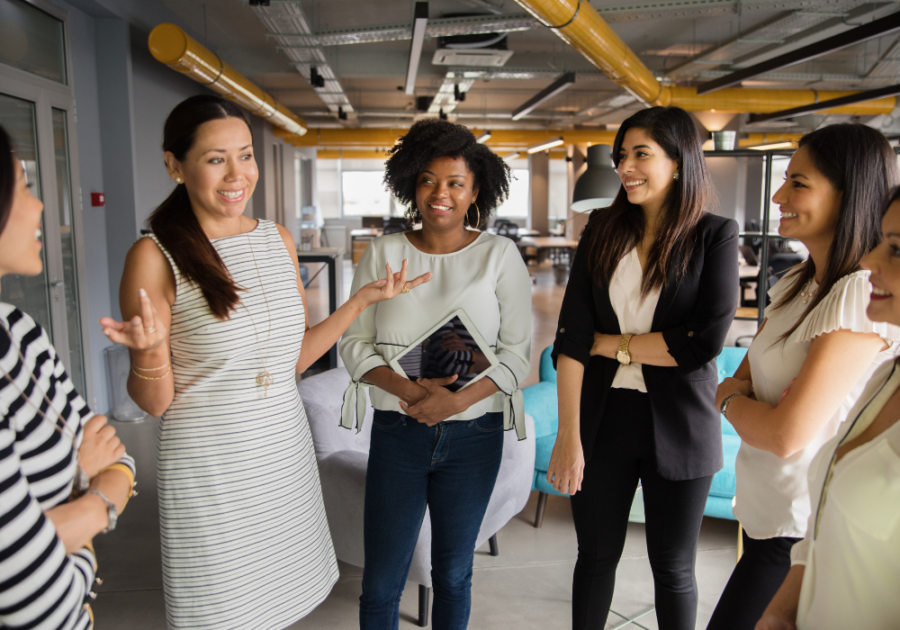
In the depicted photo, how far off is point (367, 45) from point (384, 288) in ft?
28.0

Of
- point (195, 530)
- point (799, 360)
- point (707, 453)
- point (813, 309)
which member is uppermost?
point (813, 309)

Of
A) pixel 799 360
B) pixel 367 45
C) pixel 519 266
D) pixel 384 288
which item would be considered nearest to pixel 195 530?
pixel 384 288

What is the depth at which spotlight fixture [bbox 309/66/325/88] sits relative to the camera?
8148 millimetres

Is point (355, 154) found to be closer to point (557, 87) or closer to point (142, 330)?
point (557, 87)

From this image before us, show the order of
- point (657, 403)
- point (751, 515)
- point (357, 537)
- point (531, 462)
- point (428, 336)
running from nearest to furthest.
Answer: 1. point (751, 515)
2. point (657, 403)
3. point (428, 336)
4. point (357, 537)
5. point (531, 462)

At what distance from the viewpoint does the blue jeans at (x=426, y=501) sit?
1.65m

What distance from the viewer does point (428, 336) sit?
1.67 meters

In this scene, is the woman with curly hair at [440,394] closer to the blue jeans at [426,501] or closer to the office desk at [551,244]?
the blue jeans at [426,501]

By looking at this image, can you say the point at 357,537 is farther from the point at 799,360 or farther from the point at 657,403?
the point at 799,360

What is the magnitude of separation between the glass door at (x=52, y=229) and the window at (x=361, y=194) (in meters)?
16.7

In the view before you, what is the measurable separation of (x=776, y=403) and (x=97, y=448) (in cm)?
141

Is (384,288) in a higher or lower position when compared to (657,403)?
higher

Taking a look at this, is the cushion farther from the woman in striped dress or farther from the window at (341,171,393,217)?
the window at (341,171,393,217)

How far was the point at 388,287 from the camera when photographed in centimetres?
159
